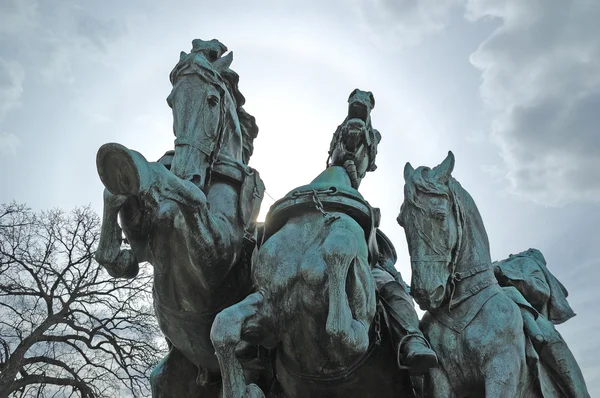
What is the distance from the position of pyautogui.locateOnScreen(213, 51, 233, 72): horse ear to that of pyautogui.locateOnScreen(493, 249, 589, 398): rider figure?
2567 mm

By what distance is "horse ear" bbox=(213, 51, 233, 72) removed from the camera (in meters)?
4.40

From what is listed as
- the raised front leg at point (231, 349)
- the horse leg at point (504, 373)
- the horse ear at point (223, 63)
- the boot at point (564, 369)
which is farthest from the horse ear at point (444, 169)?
the horse ear at point (223, 63)

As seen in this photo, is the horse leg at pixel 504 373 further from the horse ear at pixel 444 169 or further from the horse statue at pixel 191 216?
the horse statue at pixel 191 216

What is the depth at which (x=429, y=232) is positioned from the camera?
145 inches

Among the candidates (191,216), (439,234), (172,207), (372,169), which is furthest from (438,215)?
(372,169)

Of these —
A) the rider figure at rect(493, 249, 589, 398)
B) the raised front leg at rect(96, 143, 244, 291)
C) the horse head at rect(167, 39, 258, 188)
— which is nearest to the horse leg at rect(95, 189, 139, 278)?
the raised front leg at rect(96, 143, 244, 291)

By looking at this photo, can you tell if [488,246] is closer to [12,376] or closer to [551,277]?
[551,277]

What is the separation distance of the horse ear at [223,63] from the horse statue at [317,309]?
1170mm

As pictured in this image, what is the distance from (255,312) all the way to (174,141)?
1.34 m

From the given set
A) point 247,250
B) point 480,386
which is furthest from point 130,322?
point 480,386

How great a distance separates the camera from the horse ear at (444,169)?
389cm

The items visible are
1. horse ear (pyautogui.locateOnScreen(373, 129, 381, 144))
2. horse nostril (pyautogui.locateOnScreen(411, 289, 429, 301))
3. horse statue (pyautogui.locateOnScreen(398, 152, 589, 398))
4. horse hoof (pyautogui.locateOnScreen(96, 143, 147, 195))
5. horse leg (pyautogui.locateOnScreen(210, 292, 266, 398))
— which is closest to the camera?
horse leg (pyautogui.locateOnScreen(210, 292, 266, 398))

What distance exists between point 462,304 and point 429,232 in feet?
1.58

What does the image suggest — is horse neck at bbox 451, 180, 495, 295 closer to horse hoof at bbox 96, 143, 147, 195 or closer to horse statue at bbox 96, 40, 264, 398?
horse statue at bbox 96, 40, 264, 398
